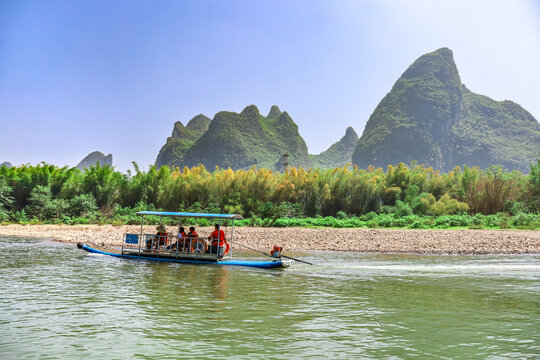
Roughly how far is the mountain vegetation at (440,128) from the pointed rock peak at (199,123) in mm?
61937

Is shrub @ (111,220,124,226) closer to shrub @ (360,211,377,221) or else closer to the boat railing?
the boat railing

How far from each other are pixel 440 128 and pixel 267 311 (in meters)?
136

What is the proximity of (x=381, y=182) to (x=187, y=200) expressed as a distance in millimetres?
13062

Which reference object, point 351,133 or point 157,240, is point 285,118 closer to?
point 351,133

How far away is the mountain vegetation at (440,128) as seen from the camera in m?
130

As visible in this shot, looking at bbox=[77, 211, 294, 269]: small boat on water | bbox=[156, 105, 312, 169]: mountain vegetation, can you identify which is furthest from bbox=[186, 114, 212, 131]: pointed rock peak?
bbox=[77, 211, 294, 269]: small boat on water

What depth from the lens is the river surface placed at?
6.28 meters

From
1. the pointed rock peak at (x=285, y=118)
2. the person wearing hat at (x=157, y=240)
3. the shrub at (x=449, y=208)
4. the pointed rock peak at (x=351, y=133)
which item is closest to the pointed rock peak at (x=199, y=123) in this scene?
the pointed rock peak at (x=285, y=118)

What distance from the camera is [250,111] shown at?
139625mm

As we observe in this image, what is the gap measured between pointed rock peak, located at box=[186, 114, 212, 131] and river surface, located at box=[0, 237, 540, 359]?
6363 inches

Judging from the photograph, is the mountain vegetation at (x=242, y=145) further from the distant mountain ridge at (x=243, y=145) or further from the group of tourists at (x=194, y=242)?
the group of tourists at (x=194, y=242)

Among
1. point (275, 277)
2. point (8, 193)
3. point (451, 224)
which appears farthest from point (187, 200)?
point (275, 277)

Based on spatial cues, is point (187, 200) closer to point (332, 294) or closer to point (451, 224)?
point (451, 224)

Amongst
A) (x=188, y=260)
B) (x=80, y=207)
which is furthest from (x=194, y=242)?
(x=80, y=207)
